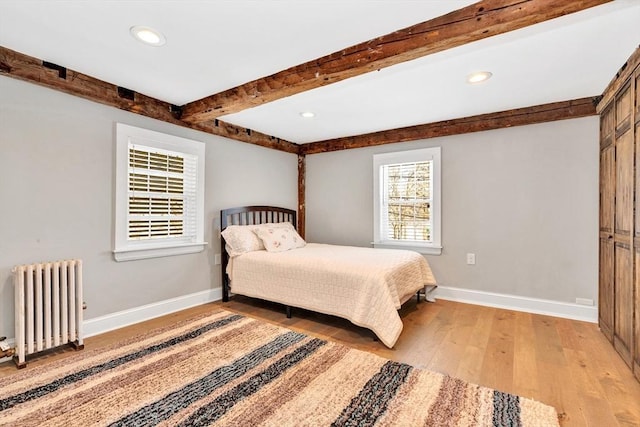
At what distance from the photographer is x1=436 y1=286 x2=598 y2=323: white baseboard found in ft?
10.0

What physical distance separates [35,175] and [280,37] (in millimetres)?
2188

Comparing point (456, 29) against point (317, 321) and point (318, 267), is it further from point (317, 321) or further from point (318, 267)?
point (317, 321)

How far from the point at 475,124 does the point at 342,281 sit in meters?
2.47

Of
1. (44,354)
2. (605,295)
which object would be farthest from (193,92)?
(605,295)

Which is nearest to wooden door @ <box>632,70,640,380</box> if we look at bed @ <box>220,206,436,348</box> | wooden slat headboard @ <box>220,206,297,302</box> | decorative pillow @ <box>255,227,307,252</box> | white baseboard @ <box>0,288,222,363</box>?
bed @ <box>220,206,436,348</box>

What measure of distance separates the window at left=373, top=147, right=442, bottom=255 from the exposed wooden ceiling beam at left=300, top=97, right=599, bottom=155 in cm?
22

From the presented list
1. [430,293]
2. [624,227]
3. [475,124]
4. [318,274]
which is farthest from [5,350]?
[475,124]

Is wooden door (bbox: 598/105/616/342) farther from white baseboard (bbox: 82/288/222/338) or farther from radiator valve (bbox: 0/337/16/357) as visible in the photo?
radiator valve (bbox: 0/337/16/357)

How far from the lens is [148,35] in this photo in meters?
1.95

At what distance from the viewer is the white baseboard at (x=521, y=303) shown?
3.05m

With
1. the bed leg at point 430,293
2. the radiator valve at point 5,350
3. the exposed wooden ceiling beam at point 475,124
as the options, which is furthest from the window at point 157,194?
the bed leg at point 430,293

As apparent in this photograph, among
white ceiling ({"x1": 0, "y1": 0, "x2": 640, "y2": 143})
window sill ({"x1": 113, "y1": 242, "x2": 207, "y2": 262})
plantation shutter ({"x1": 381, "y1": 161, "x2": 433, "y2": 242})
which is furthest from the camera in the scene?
plantation shutter ({"x1": 381, "y1": 161, "x2": 433, "y2": 242})

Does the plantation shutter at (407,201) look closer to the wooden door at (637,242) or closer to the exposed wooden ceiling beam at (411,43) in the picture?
the wooden door at (637,242)

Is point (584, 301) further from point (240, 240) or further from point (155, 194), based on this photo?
point (155, 194)
